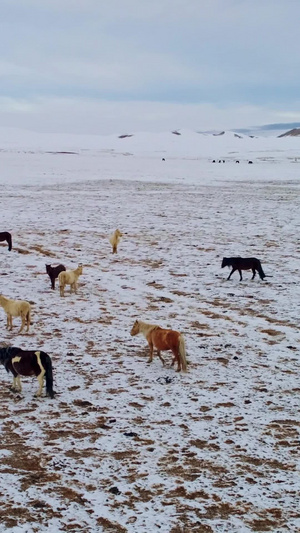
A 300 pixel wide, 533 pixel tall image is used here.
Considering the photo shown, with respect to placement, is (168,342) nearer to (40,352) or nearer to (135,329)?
(135,329)

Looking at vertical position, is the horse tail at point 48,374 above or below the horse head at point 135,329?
below

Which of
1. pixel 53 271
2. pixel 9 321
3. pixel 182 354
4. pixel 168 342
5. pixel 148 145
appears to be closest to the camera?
pixel 182 354

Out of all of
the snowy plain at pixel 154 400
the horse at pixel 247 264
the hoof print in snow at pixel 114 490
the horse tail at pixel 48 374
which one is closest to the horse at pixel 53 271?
the snowy plain at pixel 154 400

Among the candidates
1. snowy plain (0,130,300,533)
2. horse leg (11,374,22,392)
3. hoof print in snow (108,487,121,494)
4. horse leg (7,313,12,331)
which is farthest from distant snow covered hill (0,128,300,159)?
hoof print in snow (108,487,121,494)

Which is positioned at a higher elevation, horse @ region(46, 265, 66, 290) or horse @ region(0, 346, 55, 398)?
horse @ region(46, 265, 66, 290)

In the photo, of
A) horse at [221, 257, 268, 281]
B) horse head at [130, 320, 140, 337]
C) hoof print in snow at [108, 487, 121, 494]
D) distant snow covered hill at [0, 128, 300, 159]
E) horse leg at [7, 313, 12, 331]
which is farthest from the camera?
distant snow covered hill at [0, 128, 300, 159]

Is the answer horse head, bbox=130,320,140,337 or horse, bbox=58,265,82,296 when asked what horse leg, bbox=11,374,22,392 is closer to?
horse head, bbox=130,320,140,337

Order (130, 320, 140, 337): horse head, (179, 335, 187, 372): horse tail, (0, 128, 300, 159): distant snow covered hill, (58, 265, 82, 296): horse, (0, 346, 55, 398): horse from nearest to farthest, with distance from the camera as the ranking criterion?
(0, 346, 55, 398): horse → (179, 335, 187, 372): horse tail → (130, 320, 140, 337): horse head → (58, 265, 82, 296): horse → (0, 128, 300, 159): distant snow covered hill

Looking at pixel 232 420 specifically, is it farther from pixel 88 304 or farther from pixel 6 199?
pixel 6 199

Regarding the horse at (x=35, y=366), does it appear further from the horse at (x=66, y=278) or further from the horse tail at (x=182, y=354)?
the horse at (x=66, y=278)

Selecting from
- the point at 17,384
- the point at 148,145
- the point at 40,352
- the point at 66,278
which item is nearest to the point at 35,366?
the point at 40,352

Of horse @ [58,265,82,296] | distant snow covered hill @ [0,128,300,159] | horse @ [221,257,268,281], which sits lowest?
horse @ [58,265,82,296]

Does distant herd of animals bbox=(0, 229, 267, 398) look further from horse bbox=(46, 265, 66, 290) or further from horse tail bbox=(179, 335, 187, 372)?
horse bbox=(46, 265, 66, 290)

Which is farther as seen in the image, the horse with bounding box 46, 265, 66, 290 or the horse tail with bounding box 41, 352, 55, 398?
the horse with bounding box 46, 265, 66, 290
